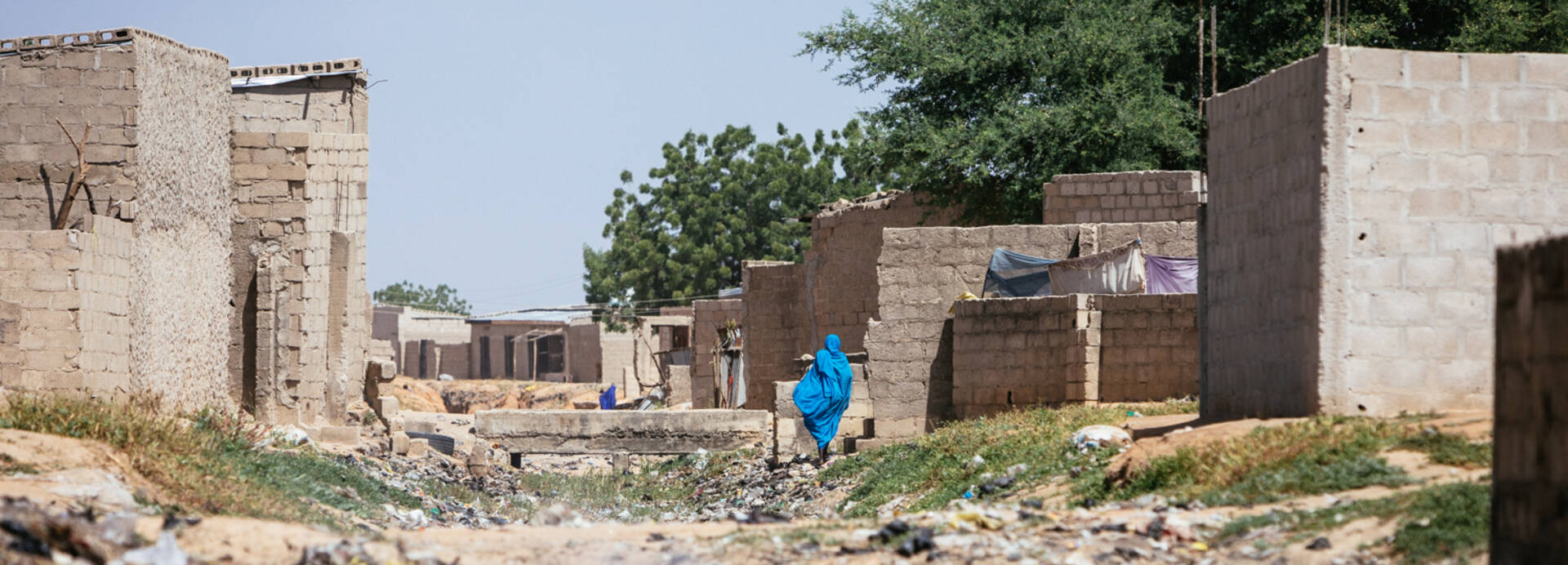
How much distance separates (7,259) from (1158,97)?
18.0 m

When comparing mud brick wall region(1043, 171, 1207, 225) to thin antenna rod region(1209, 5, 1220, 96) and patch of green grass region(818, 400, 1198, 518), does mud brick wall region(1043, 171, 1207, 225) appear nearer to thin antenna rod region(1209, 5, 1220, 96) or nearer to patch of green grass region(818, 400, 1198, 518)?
thin antenna rod region(1209, 5, 1220, 96)

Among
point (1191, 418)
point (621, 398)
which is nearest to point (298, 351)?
point (1191, 418)

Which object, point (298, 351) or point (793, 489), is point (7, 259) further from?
point (793, 489)

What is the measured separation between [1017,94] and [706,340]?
8721mm

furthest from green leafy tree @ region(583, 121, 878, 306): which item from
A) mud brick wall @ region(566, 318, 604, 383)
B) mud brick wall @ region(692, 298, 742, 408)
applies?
mud brick wall @ region(692, 298, 742, 408)

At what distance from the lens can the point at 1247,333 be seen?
38.4 feet

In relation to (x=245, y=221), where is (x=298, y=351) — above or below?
below

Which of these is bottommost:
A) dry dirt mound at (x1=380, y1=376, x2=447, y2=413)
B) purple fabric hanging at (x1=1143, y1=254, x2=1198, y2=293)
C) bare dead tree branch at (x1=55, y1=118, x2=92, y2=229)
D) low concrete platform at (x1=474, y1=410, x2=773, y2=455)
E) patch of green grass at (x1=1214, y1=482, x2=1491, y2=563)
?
dry dirt mound at (x1=380, y1=376, x2=447, y2=413)

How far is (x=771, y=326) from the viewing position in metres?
26.0

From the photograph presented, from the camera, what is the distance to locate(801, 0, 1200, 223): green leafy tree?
26000 millimetres

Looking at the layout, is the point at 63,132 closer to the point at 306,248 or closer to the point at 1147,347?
the point at 306,248

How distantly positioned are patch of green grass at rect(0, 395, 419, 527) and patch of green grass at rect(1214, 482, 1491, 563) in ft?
19.9

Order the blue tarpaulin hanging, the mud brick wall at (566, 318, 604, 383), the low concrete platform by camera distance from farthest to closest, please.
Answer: the mud brick wall at (566, 318, 604, 383), the low concrete platform, the blue tarpaulin hanging

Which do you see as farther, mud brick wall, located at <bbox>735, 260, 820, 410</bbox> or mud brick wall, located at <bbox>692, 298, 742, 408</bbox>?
mud brick wall, located at <bbox>692, 298, 742, 408</bbox>
